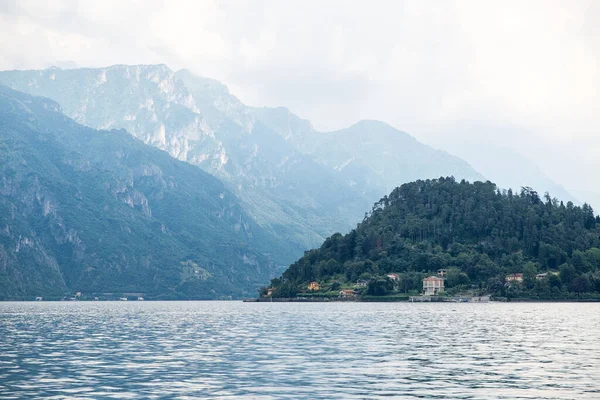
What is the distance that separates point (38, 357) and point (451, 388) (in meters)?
42.1

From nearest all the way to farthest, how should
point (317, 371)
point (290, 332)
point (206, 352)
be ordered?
point (317, 371)
point (206, 352)
point (290, 332)

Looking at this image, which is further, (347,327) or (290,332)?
(347,327)

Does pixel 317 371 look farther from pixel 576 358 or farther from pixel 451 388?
pixel 576 358

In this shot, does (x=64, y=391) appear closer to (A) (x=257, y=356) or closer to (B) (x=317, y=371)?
(B) (x=317, y=371)

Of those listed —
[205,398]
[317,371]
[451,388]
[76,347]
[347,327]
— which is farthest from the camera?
[347,327]

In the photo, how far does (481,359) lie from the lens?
76500 millimetres

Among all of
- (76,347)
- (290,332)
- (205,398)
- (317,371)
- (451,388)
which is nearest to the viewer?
(205,398)

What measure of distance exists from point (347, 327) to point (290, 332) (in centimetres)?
1607

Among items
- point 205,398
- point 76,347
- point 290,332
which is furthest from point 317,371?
point 290,332

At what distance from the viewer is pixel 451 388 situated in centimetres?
5669

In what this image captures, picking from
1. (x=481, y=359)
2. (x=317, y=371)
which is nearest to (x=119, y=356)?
(x=317, y=371)

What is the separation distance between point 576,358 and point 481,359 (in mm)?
9237

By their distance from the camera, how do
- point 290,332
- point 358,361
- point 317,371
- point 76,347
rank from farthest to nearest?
point 290,332 → point 76,347 → point 358,361 → point 317,371

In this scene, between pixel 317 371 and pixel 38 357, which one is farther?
pixel 38 357
